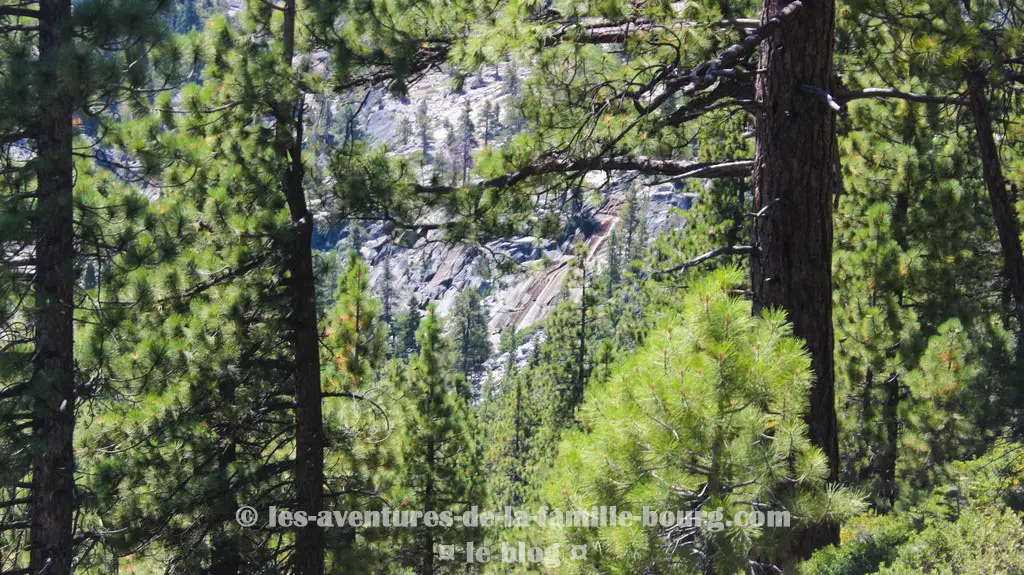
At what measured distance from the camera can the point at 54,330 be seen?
5539mm

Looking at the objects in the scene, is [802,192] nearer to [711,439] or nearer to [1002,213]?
[711,439]

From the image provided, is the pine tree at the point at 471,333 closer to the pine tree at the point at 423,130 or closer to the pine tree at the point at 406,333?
the pine tree at the point at 406,333

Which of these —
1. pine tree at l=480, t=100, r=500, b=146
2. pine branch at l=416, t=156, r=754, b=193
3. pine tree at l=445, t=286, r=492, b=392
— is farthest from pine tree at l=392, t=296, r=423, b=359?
pine branch at l=416, t=156, r=754, b=193

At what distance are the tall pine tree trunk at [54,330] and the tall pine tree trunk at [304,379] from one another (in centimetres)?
190

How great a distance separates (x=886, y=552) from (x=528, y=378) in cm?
3043

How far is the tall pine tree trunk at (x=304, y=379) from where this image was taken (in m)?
7.02

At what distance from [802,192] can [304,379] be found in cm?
466

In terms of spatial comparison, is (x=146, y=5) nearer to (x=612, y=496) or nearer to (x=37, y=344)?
(x=37, y=344)

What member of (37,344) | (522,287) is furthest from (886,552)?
(522,287)

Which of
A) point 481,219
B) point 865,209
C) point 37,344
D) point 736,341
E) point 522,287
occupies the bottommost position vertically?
point 736,341

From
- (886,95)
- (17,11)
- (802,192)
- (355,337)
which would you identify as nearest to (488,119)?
(355,337)

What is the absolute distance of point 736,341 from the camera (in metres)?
3.24

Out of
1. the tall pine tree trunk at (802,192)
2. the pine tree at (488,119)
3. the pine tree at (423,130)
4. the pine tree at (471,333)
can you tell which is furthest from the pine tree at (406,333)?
the tall pine tree trunk at (802,192)

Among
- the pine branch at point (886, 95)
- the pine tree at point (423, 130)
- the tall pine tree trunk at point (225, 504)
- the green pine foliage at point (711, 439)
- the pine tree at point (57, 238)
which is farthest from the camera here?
the pine tree at point (423, 130)
